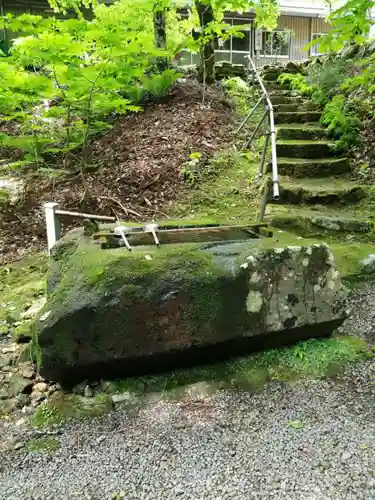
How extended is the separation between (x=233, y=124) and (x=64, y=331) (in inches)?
259

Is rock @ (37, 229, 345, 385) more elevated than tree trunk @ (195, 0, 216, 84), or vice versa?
tree trunk @ (195, 0, 216, 84)

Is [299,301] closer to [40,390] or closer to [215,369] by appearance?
[215,369]

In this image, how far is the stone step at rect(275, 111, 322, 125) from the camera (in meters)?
7.16

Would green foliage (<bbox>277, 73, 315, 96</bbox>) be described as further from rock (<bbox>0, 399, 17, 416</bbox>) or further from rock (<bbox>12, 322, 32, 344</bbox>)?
rock (<bbox>0, 399, 17, 416</bbox>)

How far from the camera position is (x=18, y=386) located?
266 cm

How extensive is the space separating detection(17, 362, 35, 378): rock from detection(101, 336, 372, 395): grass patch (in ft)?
2.11

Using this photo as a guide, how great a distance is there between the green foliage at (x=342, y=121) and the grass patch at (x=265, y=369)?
4162 millimetres

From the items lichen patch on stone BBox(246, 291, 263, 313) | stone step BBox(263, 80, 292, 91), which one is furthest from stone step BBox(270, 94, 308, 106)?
lichen patch on stone BBox(246, 291, 263, 313)

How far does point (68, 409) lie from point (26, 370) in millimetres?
627

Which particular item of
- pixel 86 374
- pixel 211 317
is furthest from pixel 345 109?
pixel 86 374

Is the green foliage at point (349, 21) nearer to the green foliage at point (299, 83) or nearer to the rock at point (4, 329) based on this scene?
the green foliage at point (299, 83)

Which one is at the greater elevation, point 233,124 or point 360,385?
point 233,124

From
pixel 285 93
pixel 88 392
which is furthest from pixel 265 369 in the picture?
pixel 285 93

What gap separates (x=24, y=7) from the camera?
16.4 meters
